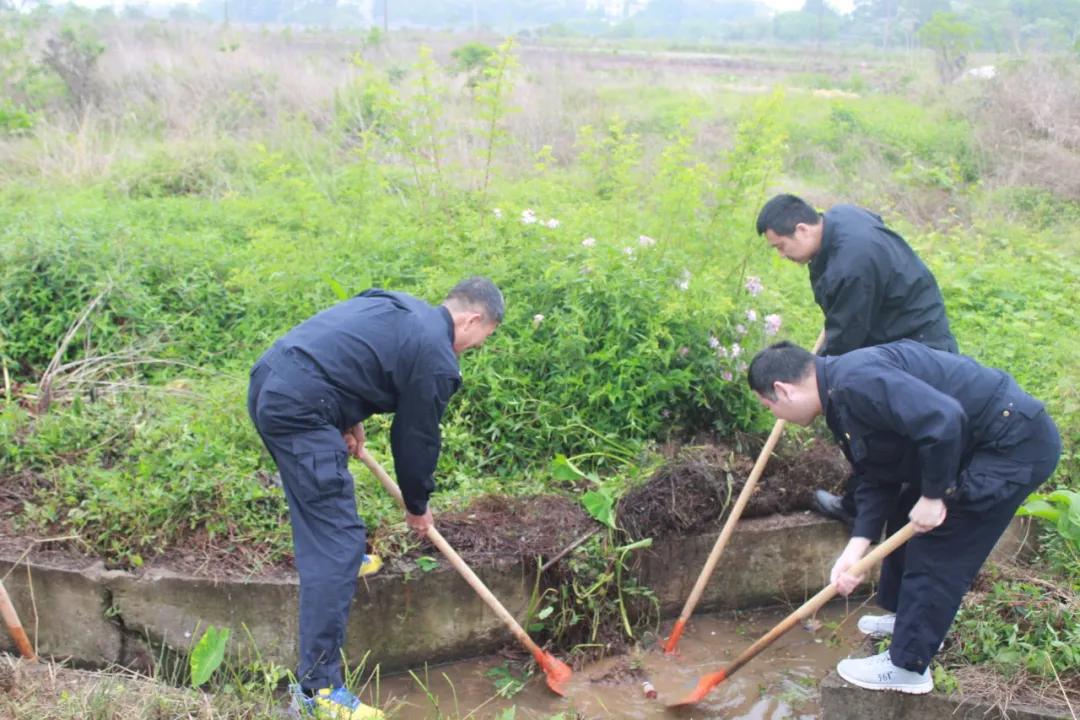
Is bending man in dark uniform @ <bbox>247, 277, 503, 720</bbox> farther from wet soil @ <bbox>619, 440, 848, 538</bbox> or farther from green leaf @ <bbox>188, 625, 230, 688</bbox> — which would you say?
wet soil @ <bbox>619, 440, 848, 538</bbox>

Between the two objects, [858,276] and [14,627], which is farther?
[858,276]

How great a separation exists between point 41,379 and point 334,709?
11.3ft

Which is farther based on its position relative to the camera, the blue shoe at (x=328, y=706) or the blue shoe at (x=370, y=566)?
the blue shoe at (x=370, y=566)

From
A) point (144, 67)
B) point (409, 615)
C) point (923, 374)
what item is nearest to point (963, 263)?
point (923, 374)

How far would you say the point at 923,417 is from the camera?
3646 mm

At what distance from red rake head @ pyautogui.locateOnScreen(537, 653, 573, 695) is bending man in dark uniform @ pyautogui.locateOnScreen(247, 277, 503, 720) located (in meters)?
1.11

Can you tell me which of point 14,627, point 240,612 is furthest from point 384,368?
point 14,627

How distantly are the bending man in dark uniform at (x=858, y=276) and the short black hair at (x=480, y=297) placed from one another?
67.8 inches

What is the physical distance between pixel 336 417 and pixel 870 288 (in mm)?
2751

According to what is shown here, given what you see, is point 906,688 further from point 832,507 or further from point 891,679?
→ point 832,507

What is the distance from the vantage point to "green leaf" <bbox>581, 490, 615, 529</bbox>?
203 inches

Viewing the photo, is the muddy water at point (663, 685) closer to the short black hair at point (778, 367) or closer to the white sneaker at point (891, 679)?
the white sneaker at point (891, 679)

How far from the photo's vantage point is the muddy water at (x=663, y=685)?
4.73 metres

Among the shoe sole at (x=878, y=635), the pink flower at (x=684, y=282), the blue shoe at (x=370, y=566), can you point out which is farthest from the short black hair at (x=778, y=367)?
the blue shoe at (x=370, y=566)
